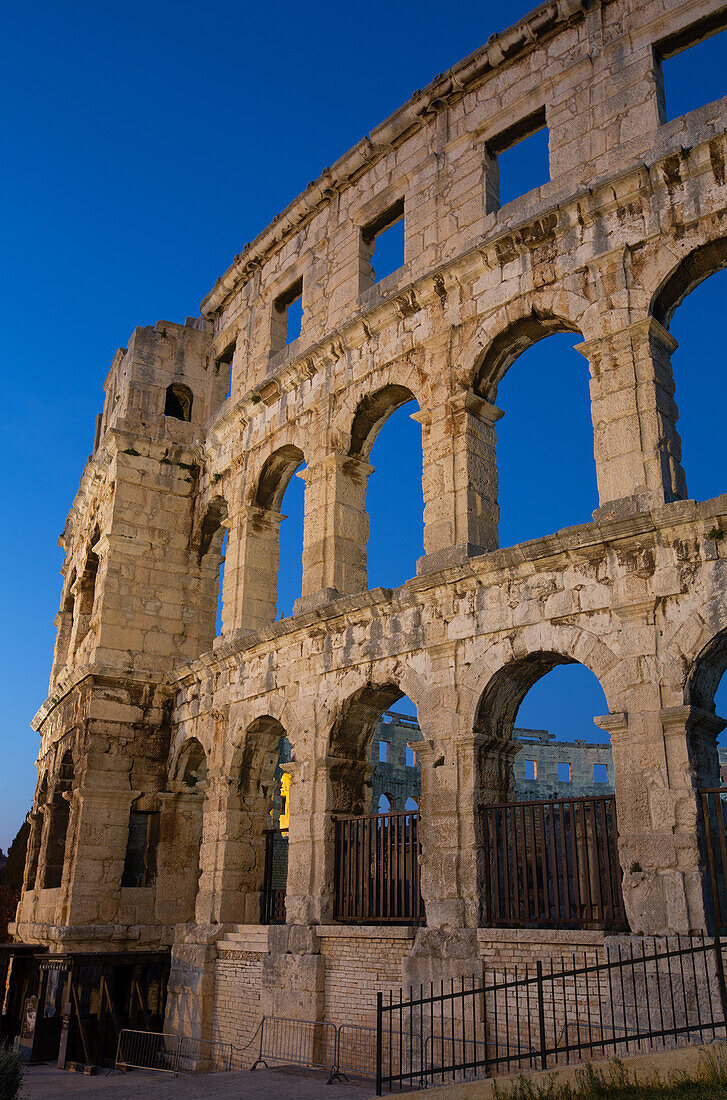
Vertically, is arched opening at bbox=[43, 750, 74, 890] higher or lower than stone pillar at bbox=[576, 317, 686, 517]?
lower

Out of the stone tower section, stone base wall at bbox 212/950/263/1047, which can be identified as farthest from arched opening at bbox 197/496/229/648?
stone base wall at bbox 212/950/263/1047

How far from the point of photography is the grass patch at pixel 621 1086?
6.11 meters

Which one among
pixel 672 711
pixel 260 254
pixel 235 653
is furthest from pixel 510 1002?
pixel 260 254

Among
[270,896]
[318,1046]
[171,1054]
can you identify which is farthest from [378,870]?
[171,1054]

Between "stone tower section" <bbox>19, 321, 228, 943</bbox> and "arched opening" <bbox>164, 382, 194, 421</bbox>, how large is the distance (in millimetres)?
29

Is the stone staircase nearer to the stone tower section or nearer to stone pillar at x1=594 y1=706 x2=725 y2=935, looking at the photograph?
the stone tower section

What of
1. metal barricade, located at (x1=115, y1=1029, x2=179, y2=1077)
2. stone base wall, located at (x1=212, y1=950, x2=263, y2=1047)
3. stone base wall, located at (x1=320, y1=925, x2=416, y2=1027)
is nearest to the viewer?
stone base wall, located at (x1=320, y1=925, x2=416, y2=1027)

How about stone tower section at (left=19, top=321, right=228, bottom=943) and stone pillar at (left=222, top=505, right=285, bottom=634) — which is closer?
stone pillar at (left=222, top=505, right=285, bottom=634)

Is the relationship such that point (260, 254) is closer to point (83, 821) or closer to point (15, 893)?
point (83, 821)

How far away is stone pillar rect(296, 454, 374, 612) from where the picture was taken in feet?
42.0

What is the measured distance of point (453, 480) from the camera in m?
11.3

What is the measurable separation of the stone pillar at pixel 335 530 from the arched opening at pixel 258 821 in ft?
7.10

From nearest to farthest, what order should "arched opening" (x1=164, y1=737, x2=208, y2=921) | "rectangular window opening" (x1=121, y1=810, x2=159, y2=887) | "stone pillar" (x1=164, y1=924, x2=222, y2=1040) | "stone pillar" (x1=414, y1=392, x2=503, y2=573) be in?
"stone pillar" (x1=414, y1=392, x2=503, y2=573) < "stone pillar" (x1=164, y1=924, x2=222, y2=1040) < "arched opening" (x1=164, y1=737, x2=208, y2=921) < "rectangular window opening" (x1=121, y1=810, x2=159, y2=887)

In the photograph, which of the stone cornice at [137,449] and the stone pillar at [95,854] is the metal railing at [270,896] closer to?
the stone pillar at [95,854]
